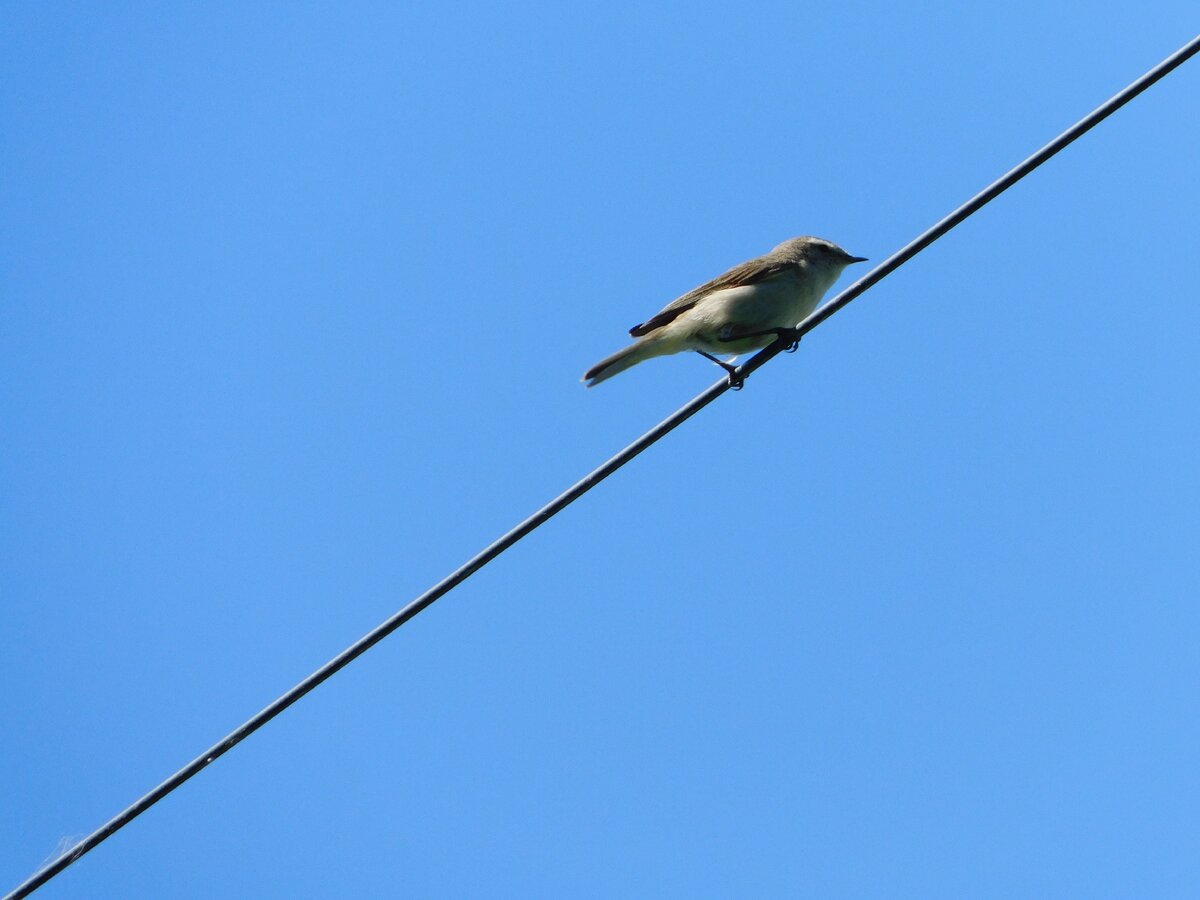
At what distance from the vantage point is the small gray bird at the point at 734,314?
8719 millimetres

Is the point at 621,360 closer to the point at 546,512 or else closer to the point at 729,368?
the point at 729,368

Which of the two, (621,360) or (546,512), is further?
(621,360)

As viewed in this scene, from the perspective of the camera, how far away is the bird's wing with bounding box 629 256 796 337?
894 cm

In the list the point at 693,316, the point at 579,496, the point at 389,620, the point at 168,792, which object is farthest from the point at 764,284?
the point at 168,792

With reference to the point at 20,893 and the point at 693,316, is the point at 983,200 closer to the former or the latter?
the point at 693,316

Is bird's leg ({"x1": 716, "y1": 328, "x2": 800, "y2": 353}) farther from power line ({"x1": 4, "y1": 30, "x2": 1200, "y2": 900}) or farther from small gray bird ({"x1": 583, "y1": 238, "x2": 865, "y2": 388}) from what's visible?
power line ({"x1": 4, "y1": 30, "x2": 1200, "y2": 900})

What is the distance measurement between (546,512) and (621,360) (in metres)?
3.69

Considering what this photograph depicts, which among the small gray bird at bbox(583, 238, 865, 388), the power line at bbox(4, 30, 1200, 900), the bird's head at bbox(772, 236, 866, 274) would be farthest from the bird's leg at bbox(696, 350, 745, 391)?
the power line at bbox(4, 30, 1200, 900)

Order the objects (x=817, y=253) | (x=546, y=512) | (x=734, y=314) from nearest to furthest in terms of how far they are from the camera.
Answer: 1. (x=546, y=512)
2. (x=734, y=314)
3. (x=817, y=253)

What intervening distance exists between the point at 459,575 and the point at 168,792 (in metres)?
1.40

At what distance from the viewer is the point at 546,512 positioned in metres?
5.17

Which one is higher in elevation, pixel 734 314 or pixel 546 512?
pixel 734 314

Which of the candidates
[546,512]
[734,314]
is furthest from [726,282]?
[546,512]

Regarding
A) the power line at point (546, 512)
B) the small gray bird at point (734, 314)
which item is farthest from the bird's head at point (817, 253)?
the power line at point (546, 512)
